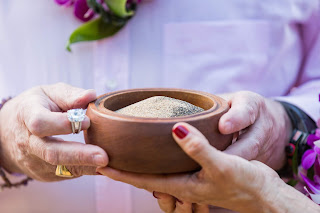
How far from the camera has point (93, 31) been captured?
33.3 inches

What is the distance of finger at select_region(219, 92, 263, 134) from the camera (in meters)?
0.48

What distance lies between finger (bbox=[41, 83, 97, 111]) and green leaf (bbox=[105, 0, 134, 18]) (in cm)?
26

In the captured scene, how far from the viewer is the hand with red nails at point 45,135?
502 mm

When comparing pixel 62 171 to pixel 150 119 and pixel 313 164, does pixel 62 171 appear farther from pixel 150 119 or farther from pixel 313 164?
pixel 313 164

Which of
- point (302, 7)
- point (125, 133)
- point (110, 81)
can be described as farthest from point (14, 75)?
point (302, 7)

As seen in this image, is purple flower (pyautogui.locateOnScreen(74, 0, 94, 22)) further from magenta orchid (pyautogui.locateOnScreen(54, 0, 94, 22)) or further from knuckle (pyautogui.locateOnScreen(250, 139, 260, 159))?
knuckle (pyautogui.locateOnScreen(250, 139, 260, 159))

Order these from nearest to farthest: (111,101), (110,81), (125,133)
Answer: (125,133) < (111,101) < (110,81)

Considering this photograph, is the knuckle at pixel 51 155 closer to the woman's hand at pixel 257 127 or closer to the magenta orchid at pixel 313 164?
the woman's hand at pixel 257 127

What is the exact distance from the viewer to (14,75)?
35.2 inches

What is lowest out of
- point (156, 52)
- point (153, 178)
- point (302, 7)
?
point (153, 178)

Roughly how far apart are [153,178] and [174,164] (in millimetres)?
42

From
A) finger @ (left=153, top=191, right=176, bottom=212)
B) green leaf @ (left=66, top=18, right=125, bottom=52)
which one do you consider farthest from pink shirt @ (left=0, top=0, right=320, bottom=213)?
finger @ (left=153, top=191, right=176, bottom=212)

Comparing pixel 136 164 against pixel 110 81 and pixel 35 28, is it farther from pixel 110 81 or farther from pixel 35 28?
pixel 35 28

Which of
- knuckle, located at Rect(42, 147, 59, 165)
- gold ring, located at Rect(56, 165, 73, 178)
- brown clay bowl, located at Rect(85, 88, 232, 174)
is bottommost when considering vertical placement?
gold ring, located at Rect(56, 165, 73, 178)
